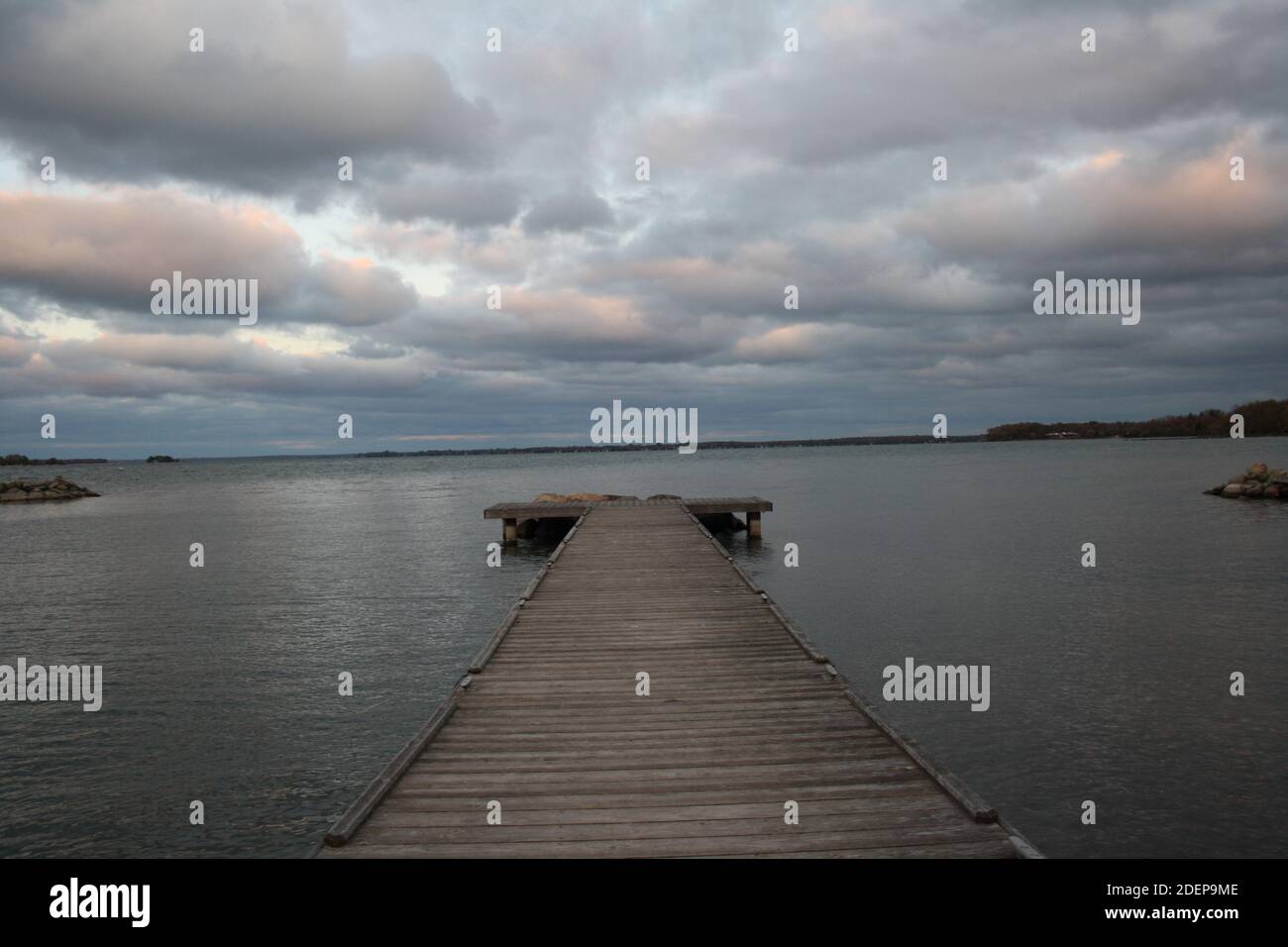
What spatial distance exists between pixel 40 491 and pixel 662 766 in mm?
89839

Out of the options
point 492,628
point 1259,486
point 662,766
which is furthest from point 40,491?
point 1259,486

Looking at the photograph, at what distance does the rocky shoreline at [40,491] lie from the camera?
75.4 m

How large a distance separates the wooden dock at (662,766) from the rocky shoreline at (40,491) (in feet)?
273

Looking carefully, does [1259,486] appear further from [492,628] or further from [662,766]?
[662,766]

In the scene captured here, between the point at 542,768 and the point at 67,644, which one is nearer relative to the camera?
the point at 542,768

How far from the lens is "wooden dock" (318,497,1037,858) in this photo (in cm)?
546

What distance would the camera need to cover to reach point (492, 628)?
17.1 m

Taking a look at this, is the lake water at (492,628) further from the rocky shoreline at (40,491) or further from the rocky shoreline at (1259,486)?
the rocky shoreline at (40,491)

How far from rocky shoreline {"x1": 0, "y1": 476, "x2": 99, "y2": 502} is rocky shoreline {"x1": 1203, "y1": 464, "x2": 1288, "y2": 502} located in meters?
92.4

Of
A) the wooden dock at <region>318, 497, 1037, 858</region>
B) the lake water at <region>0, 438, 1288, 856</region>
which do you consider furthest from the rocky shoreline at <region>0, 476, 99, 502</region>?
the wooden dock at <region>318, 497, 1037, 858</region>

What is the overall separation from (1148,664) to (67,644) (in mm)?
19959

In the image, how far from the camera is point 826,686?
9.05 metres

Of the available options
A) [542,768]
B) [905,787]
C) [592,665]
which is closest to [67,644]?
[592,665]
